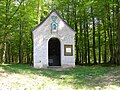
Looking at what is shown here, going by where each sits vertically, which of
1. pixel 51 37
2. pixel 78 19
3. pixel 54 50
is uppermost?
pixel 78 19

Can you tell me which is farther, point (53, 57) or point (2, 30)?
point (2, 30)

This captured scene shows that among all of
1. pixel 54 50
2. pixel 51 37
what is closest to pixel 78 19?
pixel 54 50

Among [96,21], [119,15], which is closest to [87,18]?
[96,21]

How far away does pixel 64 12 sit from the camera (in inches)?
1302

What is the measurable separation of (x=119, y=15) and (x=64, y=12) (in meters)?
10.6

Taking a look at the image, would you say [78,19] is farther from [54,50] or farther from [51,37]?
[51,37]

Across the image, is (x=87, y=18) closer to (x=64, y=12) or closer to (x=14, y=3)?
(x=64, y=12)

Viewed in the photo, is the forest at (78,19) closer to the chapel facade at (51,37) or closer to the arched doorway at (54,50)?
the arched doorway at (54,50)

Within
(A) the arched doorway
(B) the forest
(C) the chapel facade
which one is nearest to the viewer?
(C) the chapel facade

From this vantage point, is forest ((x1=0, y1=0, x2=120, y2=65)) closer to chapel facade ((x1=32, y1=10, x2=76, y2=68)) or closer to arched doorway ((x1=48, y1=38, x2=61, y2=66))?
arched doorway ((x1=48, y1=38, x2=61, y2=66))

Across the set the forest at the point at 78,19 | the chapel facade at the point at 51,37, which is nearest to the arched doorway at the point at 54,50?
the chapel facade at the point at 51,37

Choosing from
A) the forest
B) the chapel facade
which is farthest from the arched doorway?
the forest

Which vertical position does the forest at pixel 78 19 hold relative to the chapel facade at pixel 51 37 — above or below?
above

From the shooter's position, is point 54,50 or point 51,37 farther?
point 54,50
